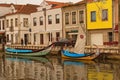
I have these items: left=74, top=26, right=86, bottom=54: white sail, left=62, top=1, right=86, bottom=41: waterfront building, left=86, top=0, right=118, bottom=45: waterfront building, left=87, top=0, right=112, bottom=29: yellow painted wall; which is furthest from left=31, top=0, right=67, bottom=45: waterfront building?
left=74, top=26, right=86, bottom=54: white sail

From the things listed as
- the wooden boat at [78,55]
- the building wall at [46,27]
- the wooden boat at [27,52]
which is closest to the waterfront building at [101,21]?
the wooden boat at [78,55]

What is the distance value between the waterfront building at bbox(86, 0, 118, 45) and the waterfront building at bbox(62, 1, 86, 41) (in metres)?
1.33

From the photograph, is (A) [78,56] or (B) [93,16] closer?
(A) [78,56]

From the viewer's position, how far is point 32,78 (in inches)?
923

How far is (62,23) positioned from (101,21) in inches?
350

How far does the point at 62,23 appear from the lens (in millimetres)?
52938

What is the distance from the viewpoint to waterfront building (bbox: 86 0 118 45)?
4372 centimetres

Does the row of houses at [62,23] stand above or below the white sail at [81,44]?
above

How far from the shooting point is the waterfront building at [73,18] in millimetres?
48966

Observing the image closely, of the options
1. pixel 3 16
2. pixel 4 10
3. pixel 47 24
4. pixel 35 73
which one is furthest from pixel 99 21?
pixel 4 10

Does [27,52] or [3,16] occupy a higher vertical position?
[3,16]

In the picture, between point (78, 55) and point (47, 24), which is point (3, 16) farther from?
point (78, 55)

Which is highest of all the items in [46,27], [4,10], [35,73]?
[4,10]

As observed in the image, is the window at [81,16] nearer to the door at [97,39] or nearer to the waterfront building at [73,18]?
the waterfront building at [73,18]
